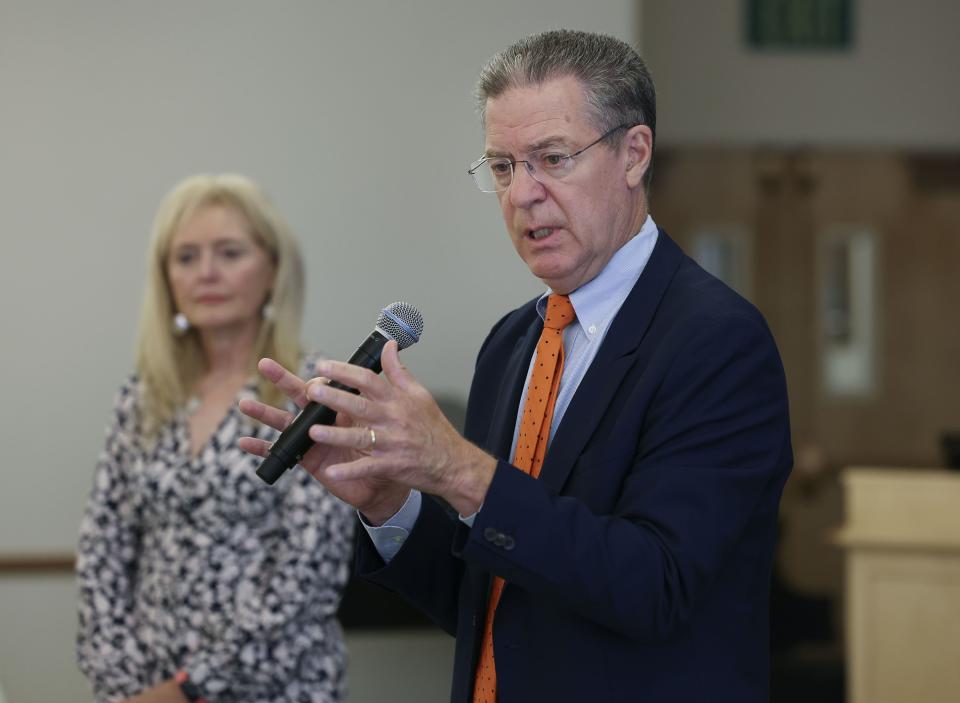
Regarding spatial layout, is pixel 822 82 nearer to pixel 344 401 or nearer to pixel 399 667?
pixel 399 667

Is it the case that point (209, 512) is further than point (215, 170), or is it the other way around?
point (215, 170)

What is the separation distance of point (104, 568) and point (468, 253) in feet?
5.58

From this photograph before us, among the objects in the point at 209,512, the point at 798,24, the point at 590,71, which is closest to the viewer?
the point at 590,71

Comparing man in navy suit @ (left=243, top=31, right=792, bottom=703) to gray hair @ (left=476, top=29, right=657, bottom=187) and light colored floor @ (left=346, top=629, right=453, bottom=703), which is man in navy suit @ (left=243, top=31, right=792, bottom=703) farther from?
light colored floor @ (left=346, top=629, right=453, bottom=703)

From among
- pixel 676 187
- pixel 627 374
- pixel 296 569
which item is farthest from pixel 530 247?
pixel 676 187

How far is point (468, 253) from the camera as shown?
3920 mm

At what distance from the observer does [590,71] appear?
159 centimetres

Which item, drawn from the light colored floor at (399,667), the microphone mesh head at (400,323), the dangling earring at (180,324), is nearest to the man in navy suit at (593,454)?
the microphone mesh head at (400,323)

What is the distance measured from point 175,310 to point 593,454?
166 centimetres

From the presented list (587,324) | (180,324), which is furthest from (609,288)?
(180,324)

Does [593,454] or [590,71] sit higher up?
[590,71]

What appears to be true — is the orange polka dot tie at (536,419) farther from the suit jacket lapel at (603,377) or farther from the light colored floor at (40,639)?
the light colored floor at (40,639)

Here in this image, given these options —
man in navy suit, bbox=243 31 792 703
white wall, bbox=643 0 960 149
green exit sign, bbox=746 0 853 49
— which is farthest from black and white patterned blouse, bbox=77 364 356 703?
green exit sign, bbox=746 0 853 49

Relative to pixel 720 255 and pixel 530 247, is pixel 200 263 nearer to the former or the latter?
pixel 530 247
